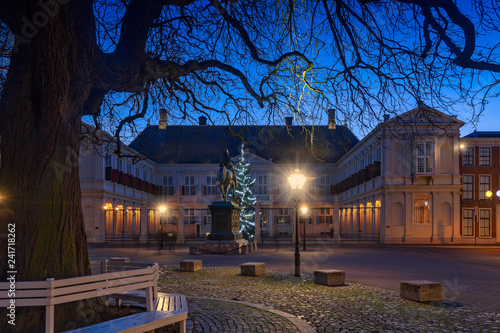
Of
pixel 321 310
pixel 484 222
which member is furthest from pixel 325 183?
pixel 321 310

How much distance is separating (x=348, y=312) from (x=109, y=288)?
163 inches

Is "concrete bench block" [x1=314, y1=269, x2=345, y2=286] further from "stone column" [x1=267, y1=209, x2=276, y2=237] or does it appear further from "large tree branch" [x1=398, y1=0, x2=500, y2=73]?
"stone column" [x1=267, y1=209, x2=276, y2=237]

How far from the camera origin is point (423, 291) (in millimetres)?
8633

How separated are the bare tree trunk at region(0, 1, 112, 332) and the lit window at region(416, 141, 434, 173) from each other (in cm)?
3090

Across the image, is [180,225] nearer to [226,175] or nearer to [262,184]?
[226,175]

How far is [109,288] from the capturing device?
5.06 meters

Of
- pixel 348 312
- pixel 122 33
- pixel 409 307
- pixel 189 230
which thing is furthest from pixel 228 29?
pixel 189 230

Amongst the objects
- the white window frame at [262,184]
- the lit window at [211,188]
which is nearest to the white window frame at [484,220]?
the white window frame at [262,184]

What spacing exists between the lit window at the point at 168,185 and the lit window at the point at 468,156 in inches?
1201

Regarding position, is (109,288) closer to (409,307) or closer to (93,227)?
(409,307)

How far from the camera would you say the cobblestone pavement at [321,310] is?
6562 mm

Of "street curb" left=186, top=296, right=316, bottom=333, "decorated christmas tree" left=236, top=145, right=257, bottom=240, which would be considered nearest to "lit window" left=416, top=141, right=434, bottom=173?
"decorated christmas tree" left=236, top=145, right=257, bottom=240

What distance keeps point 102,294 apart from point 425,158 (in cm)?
3162

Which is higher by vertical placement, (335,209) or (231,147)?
(231,147)
